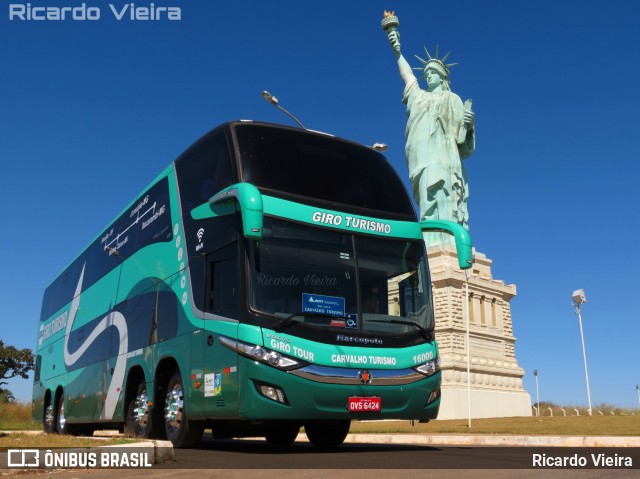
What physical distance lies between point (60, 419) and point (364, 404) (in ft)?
35.6

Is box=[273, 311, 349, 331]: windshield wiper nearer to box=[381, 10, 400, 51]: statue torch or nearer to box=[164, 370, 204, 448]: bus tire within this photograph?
box=[164, 370, 204, 448]: bus tire

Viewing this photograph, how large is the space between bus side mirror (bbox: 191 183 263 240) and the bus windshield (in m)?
0.54

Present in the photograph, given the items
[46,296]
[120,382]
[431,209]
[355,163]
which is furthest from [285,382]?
[431,209]

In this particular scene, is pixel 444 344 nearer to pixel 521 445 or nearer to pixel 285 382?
pixel 521 445

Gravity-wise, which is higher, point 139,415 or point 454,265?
point 454,265

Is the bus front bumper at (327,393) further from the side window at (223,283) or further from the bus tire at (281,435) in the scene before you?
the bus tire at (281,435)

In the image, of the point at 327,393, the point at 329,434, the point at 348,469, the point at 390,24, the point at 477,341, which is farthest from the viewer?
the point at 390,24

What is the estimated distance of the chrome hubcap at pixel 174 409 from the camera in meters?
10.4

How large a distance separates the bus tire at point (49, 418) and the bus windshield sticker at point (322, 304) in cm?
1127

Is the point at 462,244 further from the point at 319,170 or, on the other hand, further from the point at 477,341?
the point at 477,341

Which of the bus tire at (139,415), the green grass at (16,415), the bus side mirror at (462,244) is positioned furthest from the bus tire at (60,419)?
the green grass at (16,415)

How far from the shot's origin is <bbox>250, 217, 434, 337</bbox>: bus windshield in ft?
29.0

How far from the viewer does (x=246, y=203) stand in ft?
27.7

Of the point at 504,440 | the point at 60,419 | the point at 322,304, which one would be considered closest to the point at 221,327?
the point at 322,304
